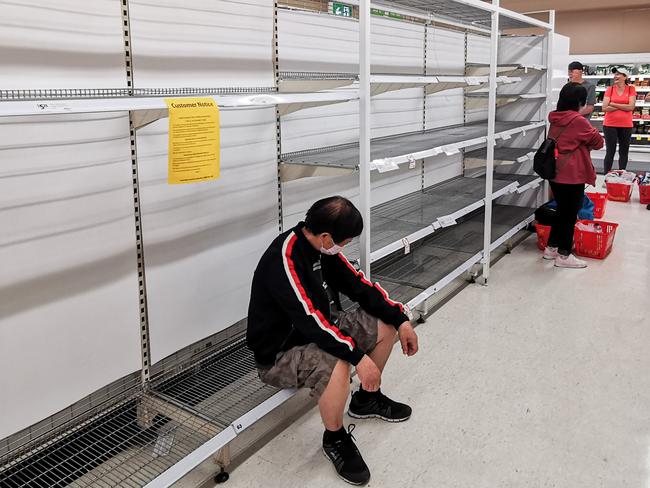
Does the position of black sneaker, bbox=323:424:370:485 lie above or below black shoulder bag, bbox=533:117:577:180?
below

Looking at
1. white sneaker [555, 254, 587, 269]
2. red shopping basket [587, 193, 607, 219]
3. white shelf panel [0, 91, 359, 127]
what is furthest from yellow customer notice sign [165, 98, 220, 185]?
red shopping basket [587, 193, 607, 219]

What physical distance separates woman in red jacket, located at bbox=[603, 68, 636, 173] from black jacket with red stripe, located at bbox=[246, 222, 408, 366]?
7636 mm

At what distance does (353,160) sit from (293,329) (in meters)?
1.06

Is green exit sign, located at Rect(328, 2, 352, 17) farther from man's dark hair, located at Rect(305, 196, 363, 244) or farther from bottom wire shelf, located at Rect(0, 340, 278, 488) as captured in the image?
bottom wire shelf, located at Rect(0, 340, 278, 488)

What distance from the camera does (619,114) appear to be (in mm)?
8844

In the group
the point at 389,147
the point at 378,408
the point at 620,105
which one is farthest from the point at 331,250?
the point at 620,105

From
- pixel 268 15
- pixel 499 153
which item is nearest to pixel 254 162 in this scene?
pixel 268 15

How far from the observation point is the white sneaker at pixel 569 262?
5.21 meters

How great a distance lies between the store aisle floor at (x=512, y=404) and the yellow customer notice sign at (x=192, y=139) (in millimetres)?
1251

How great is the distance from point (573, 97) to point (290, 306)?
→ 3717 mm

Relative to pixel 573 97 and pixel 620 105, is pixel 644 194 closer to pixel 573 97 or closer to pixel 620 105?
pixel 620 105

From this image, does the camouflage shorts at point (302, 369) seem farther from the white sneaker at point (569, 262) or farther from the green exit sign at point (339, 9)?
the white sneaker at point (569, 262)

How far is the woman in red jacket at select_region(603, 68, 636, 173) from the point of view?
28.4ft

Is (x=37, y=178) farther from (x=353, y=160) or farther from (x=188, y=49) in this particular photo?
(x=353, y=160)
